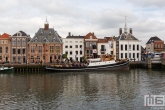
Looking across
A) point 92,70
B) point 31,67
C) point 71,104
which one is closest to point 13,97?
point 71,104

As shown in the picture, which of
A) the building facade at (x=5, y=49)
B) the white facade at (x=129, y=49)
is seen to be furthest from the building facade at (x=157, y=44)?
the building facade at (x=5, y=49)

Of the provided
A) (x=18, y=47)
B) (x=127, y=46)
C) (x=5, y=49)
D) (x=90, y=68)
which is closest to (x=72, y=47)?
(x=18, y=47)

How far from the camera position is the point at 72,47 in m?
84.2

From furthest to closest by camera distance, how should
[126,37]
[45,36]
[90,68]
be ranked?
[126,37], [45,36], [90,68]

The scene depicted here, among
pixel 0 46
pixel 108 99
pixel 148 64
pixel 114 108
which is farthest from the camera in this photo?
pixel 0 46

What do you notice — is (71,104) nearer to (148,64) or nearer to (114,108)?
(114,108)

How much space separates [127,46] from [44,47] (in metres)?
28.9

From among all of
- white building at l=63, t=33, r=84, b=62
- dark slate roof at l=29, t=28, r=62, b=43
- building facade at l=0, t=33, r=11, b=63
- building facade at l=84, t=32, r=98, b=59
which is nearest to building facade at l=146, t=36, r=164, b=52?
building facade at l=84, t=32, r=98, b=59

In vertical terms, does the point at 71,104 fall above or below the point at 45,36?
below

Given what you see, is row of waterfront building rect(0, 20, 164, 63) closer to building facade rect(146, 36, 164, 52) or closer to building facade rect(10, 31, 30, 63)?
building facade rect(10, 31, 30, 63)

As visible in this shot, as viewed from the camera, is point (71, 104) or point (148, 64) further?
point (148, 64)

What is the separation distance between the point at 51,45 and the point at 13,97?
183ft

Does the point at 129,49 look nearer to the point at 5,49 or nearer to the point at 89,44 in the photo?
the point at 89,44

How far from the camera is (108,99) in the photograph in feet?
81.4
